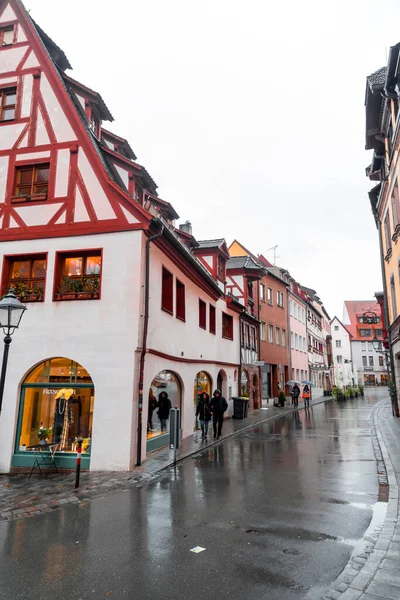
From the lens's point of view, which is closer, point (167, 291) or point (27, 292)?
point (27, 292)

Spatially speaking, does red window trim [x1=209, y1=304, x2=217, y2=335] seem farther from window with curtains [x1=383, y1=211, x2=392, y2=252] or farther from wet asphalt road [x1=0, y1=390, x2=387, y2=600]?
wet asphalt road [x1=0, y1=390, x2=387, y2=600]

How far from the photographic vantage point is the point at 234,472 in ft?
33.4

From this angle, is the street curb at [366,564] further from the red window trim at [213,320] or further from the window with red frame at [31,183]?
the red window trim at [213,320]

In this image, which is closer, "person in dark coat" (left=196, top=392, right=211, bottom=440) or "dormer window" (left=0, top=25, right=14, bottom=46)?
"dormer window" (left=0, top=25, right=14, bottom=46)

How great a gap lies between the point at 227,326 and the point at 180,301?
898cm

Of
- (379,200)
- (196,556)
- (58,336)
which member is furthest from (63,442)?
(379,200)

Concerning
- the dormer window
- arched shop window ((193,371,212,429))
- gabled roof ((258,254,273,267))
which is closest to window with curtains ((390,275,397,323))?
arched shop window ((193,371,212,429))

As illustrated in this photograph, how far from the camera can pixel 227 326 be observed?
24.3m

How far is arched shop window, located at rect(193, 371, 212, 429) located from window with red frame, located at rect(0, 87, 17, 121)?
11.7m

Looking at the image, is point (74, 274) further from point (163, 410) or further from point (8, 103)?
point (8, 103)

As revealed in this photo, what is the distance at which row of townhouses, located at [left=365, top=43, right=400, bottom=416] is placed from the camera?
15.2 metres

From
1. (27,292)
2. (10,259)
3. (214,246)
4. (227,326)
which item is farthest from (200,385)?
(10,259)

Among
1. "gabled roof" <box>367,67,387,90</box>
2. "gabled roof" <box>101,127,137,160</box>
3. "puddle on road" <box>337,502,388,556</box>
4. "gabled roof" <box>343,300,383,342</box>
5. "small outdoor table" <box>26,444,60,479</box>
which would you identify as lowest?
"puddle on road" <box>337,502,388,556</box>

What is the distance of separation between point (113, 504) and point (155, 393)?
5485 millimetres
